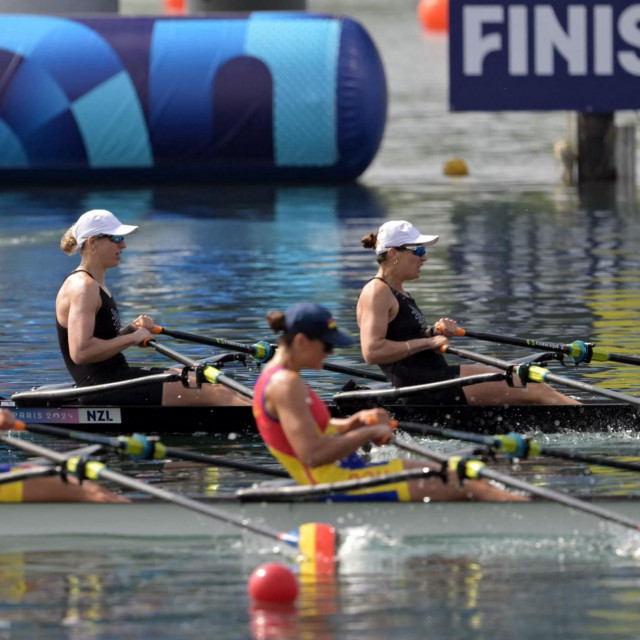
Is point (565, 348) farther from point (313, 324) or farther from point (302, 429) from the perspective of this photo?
point (313, 324)

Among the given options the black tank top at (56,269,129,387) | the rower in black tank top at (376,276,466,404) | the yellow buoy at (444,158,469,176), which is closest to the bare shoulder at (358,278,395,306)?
the rower in black tank top at (376,276,466,404)

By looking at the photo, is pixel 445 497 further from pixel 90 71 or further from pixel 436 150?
pixel 436 150

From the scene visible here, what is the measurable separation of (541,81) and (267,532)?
16172 millimetres

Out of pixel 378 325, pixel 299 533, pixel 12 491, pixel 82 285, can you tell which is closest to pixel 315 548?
pixel 299 533

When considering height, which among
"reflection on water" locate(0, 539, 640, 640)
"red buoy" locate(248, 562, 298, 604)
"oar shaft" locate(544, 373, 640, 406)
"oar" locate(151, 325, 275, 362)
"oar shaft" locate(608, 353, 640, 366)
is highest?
"oar" locate(151, 325, 275, 362)

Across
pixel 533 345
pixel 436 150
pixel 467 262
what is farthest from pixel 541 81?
pixel 533 345

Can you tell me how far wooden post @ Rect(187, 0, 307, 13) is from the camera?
30.5 meters

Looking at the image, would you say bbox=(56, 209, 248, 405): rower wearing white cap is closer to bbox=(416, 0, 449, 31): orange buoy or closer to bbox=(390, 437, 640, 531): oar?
bbox=(390, 437, 640, 531): oar

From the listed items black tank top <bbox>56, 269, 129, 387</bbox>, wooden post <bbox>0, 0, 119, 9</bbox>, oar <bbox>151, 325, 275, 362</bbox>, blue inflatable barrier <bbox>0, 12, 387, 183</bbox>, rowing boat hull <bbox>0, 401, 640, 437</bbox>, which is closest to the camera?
black tank top <bbox>56, 269, 129, 387</bbox>

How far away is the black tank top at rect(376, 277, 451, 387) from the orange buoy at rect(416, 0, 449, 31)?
47800 mm

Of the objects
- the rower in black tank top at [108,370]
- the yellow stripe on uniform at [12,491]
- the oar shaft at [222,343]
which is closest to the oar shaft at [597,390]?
the oar shaft at [222,343]

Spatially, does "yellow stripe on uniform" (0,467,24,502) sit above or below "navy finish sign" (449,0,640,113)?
below

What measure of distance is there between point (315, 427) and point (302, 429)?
0.29ft

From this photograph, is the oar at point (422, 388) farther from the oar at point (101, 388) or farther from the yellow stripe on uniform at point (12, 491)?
the yellow stripe on uniform at point (12, 491)
